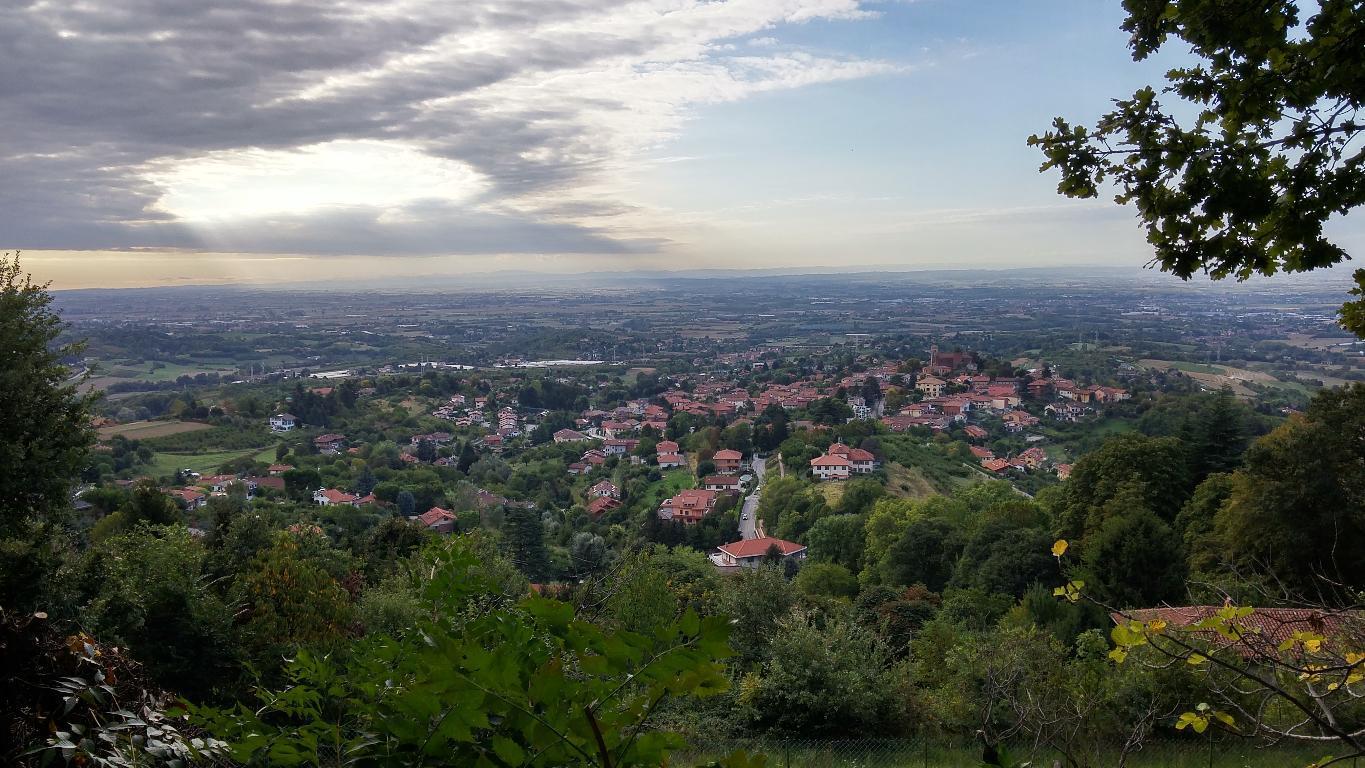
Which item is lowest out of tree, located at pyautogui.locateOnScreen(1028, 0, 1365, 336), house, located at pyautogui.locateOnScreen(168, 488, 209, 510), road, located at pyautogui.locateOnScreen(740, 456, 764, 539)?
road, located at pyautogui.locateOnScreen(740, 456, 764, 539)

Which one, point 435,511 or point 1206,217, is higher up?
point 1206,217

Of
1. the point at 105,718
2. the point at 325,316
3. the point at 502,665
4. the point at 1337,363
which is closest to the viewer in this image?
the point at 502,665

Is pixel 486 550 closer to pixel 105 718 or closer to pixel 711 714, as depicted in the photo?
Answer: pixel 711 714

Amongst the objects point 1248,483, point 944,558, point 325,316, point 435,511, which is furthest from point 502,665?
point 325,316

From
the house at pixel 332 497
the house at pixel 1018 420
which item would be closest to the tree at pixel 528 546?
the house at pixel 332 497

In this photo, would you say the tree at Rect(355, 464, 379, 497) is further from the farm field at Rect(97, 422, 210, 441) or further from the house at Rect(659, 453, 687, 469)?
the house at Rect(659, 453, 687, 469)

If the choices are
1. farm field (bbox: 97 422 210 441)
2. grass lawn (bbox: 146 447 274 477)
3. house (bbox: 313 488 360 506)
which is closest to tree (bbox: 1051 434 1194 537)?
house (bbox: 313 488 360 506)
